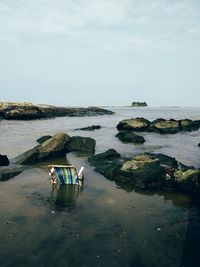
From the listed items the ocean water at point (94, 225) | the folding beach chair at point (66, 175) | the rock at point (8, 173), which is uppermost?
the folding beach chair at point (66, 175)

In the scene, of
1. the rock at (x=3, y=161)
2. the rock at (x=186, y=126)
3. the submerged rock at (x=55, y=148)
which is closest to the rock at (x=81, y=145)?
the submerged rock at (x=55, y=148)

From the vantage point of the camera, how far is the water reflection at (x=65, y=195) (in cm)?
1277

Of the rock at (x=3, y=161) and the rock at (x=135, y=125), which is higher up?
the rock at (x=135, y=125)

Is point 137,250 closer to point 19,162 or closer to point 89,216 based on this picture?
point 89,216

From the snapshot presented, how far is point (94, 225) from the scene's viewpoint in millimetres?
10750

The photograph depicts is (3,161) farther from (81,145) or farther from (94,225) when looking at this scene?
(94,225)

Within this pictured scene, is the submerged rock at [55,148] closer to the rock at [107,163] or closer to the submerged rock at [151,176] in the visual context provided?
the rock at [107,163]

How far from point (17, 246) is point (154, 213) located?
568 cm

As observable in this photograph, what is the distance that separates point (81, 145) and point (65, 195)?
12186 mm

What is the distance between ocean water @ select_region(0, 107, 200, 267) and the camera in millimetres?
8641

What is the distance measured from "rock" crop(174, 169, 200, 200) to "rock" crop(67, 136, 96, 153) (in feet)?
37.1

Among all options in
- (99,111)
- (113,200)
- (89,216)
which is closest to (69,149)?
(113,200)

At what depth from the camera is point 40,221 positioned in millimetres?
10914

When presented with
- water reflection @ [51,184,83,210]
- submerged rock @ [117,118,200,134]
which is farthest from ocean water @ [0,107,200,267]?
submerged rock @ [117,118,200,134]
